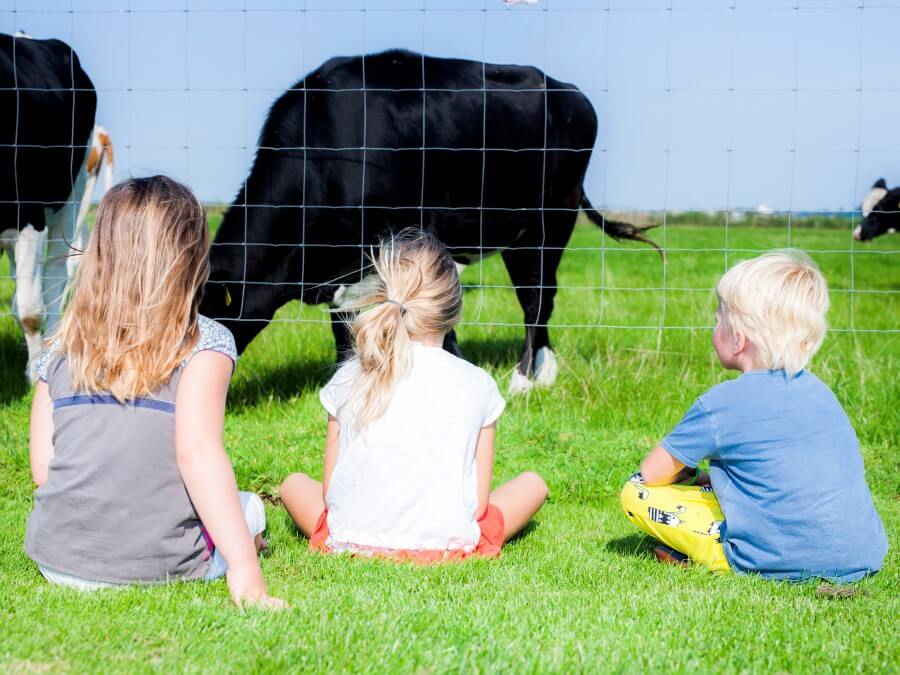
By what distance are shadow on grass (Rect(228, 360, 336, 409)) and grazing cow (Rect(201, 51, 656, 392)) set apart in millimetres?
270

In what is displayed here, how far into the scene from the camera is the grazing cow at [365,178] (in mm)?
5488

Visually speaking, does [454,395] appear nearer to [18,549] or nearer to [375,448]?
[375,448]

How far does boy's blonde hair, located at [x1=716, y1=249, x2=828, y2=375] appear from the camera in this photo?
2.84m

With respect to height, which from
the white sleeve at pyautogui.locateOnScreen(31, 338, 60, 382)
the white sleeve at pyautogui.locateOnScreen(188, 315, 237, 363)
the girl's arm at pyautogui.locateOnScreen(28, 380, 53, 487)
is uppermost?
the white sleeve at pyautogui.locateOnScreen(188, 315, 237, 363)

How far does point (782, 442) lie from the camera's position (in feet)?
9.29

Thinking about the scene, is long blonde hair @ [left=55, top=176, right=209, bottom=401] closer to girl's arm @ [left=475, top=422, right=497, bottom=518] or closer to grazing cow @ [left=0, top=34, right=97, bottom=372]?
girl's arm @ [left=475, top=422, right=497, bottom=518]

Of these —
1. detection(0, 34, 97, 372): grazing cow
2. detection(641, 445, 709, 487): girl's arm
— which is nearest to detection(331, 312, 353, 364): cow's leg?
detection(0, 34, 97, 372): grazing cow

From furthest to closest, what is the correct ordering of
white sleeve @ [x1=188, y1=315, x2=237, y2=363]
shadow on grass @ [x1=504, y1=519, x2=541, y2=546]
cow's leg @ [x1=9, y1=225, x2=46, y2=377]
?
1. cow's leg @ [x1=9, y1=225, x2=46, y2=377]
2. shadow on grass @ [x1=504, y1=519, x2=541, y2=546]
3. white sleeve @ [x1=188, y1=315, x2=237, y2=363]

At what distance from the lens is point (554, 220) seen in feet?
23.8

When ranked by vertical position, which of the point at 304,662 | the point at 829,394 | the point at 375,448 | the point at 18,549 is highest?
the point at 829,394

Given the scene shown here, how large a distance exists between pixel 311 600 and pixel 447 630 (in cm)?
41

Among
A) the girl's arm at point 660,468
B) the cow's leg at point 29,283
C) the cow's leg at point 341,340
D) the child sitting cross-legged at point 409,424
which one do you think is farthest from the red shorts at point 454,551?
the cow's leg at point 29,283

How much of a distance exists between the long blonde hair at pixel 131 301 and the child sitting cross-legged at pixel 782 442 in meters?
1.51

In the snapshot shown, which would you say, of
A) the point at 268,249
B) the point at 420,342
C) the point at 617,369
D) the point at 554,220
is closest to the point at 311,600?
the point at 420,342
